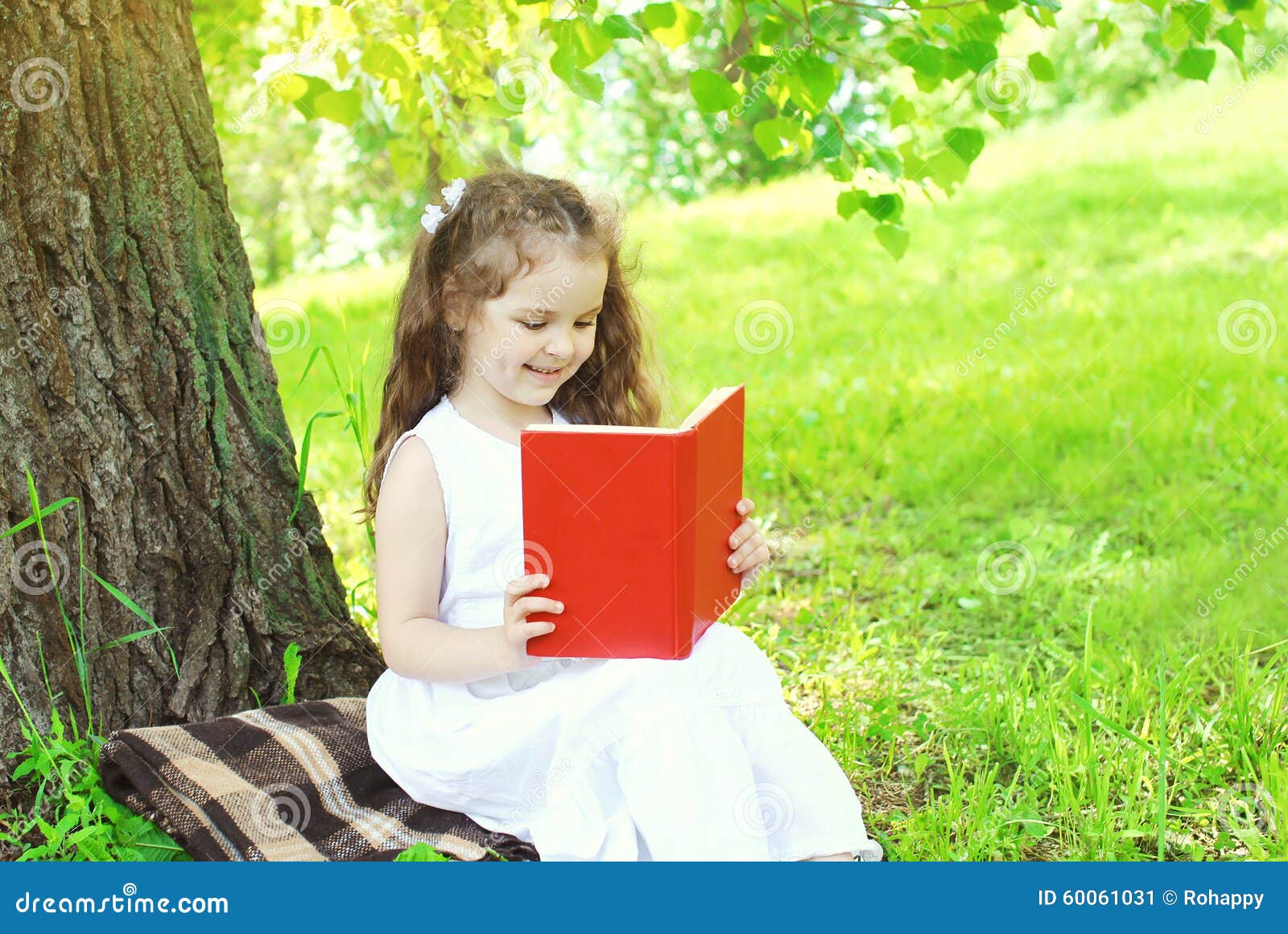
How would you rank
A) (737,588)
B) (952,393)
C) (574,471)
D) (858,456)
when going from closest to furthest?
(574,471) → (737,588) → (858,456) → (952,393)

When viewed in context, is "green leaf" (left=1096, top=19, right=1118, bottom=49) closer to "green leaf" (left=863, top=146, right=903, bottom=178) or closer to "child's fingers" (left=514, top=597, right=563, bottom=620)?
"green leaf" (left=863, top=146, right=903, bottom=178)

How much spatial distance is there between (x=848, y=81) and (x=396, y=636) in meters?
9.85

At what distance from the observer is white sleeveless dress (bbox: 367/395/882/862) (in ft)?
6.08

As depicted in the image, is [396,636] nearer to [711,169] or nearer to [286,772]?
[286,772]

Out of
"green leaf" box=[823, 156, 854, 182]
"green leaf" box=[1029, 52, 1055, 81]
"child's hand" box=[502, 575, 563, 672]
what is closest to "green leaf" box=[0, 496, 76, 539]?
"child's hand" box=[502, 575, 563, 672]

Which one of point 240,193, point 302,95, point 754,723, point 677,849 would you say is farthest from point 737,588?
point 240,193

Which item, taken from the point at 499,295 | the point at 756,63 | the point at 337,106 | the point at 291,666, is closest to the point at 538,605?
the point at 499,295

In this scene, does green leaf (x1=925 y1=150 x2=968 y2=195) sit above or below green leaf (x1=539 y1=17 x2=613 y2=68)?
below

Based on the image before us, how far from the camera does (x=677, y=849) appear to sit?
1.82 meters

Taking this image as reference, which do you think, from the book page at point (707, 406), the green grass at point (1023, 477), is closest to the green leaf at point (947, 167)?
the green grass at point (1023, 477)

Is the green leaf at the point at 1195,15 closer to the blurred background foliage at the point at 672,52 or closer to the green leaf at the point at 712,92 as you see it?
the blurred background foliage at the point at 672,52

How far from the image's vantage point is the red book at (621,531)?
173cm

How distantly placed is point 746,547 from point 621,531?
37 centimetres

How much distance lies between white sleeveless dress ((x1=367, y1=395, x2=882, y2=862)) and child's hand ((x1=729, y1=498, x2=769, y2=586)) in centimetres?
12
